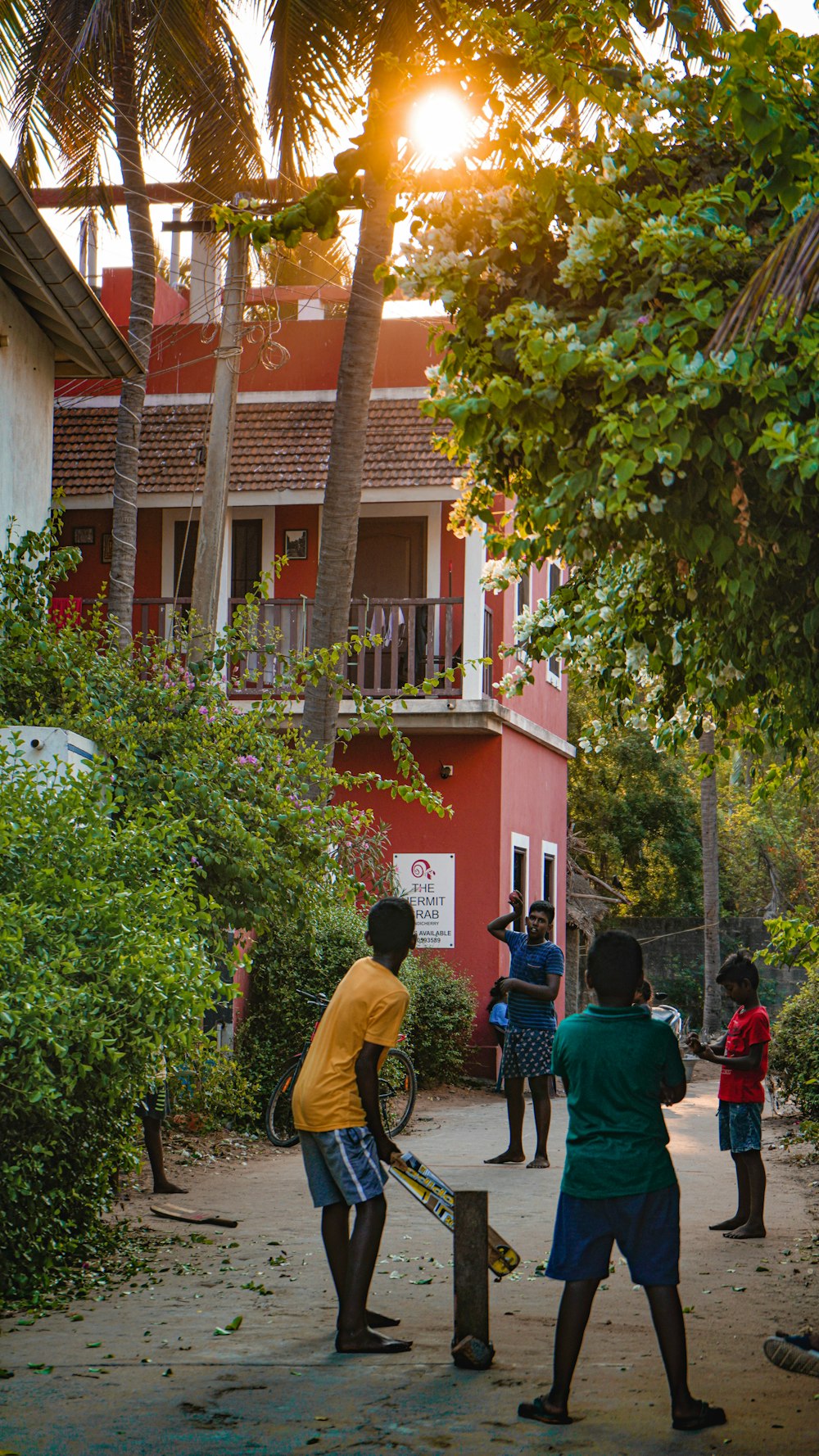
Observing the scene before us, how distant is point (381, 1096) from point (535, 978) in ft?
8.18

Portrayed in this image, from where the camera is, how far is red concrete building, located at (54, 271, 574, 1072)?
711 inches

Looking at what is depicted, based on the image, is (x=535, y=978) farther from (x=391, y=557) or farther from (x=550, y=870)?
(x=550, y=870)

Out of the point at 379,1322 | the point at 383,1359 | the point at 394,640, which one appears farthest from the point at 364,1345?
the point at 394,640

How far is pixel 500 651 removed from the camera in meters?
8.48

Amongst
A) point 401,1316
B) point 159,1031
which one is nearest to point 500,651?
point 159,1031

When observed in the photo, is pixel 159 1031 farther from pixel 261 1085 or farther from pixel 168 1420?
pixel 261 1085

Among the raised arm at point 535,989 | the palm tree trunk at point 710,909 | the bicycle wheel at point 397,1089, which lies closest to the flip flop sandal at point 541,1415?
the raised arm at point 535,989

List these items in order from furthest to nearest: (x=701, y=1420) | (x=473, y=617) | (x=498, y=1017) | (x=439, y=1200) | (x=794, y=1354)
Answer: (x=473, y=617), (x=498, y=1017), (x=439, y=1200), (x=794, y=1354), (x=701, y=1420)

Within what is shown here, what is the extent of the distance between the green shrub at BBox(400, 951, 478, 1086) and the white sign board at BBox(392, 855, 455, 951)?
1190mm

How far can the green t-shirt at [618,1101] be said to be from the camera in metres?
4.91

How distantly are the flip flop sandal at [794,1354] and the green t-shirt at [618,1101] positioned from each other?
110 cm

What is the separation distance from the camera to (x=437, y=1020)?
1611cm

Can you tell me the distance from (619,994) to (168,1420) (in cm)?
200

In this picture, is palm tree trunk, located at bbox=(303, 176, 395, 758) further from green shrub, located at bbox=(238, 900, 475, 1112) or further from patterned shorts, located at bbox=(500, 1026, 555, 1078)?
patterned shorts, located at bbox=(500, 1026, 555, 1078)
